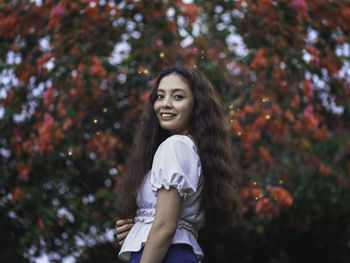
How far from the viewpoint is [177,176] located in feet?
5.70

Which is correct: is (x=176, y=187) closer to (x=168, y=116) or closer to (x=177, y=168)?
(x=177, y=168)

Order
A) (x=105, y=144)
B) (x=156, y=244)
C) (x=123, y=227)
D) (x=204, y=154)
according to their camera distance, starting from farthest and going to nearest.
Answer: (x=105, y=144) → (x=123, y=227) → (x=204, y=154) → (x=156, y=244)

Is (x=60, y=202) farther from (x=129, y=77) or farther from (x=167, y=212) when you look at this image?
(x=167, y=212)

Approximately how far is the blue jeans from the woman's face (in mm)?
418

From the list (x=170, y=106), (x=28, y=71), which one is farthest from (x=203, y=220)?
(x=28, y=71)

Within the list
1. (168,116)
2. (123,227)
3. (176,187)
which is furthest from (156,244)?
(168,116)

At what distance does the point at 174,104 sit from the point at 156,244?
0.51 metres

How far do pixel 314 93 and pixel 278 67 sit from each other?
0.63m

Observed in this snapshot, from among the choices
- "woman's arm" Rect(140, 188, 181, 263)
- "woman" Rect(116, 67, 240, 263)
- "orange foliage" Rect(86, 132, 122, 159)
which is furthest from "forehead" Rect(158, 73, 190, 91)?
"orange foliage" Rect(86, 132, 122, 159)

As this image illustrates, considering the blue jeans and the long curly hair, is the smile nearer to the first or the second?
the long curly hair

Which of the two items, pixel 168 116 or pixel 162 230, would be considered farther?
pixel 168 116

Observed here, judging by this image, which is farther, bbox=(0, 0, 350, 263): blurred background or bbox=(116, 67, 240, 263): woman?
bbox=(0, 0, 350, 263): blurred background

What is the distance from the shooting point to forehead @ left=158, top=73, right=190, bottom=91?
2000 millimetres

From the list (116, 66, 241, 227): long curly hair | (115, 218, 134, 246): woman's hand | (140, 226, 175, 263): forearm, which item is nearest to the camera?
(140, 226, 175, 263): forearm
